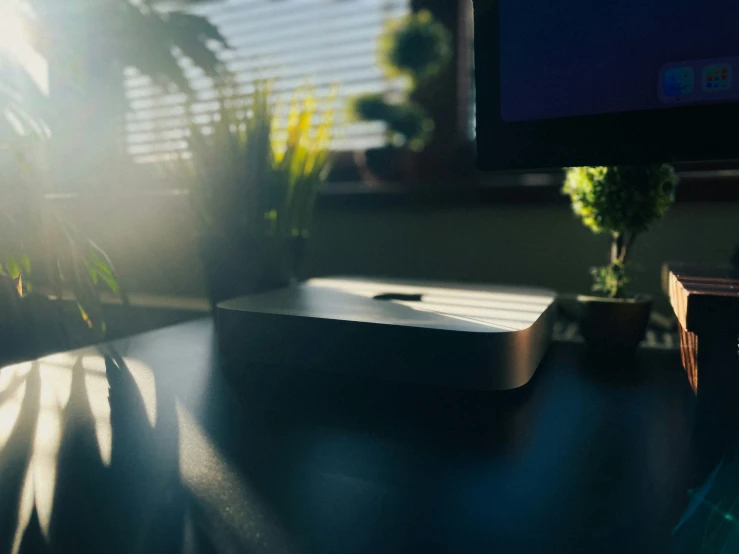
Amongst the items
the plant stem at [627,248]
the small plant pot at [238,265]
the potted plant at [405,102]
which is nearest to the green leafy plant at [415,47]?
the potted plant at [405,102]

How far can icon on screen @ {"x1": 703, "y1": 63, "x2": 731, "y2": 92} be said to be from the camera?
1.34 feet

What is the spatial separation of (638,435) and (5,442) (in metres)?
0.40

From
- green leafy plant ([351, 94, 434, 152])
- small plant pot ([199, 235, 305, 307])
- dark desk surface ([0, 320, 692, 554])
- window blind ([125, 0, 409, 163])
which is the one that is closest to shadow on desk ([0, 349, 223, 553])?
dark desk surface ([0, 320, 692, 554])

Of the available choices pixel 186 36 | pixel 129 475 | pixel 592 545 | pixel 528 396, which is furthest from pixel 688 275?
pixel 186 36

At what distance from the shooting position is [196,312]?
874 mm

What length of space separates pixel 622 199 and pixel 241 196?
464 mm

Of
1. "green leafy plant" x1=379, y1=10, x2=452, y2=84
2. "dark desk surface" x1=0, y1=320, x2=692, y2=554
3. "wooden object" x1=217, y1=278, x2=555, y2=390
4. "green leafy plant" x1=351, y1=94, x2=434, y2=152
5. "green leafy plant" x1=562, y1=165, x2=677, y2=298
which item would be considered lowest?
"dark desk surface" x1=0, y1=320, x2=692, y2=554

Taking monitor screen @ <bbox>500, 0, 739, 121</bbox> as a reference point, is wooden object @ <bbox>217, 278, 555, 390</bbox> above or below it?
below

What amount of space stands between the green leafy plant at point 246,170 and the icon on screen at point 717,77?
0.52 metres

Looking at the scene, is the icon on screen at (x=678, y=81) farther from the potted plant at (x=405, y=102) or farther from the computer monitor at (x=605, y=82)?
the potted plant at (x=405, y=102)

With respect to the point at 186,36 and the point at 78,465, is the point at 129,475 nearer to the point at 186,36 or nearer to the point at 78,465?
the point at 78,465

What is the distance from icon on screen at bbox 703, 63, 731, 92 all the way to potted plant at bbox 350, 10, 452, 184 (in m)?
0.69

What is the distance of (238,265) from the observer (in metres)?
0.72

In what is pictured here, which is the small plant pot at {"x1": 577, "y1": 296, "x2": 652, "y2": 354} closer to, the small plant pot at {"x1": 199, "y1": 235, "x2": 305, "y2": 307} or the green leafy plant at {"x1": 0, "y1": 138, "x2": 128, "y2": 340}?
the small plant pot at {"x1": 199, "y1": 235, "x2": 305, "y2": 307}
